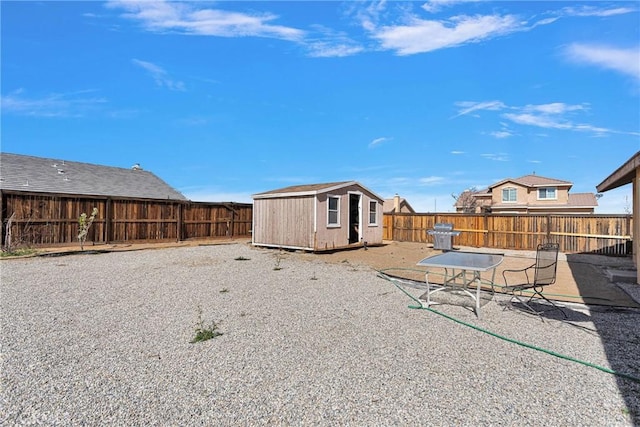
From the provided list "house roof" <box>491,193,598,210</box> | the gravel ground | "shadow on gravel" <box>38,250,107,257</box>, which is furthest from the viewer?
"house roof" <box>491,193,598,210</box>

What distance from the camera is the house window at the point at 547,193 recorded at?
28.1 metres

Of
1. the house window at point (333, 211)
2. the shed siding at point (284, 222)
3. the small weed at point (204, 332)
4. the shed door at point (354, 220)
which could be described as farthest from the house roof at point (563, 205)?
the small weed at point (204, 332)

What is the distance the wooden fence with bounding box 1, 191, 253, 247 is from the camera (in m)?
11.0

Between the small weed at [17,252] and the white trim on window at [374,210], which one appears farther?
the white trim on window at [374,210]

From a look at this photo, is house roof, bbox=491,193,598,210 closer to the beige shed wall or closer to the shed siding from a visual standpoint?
the beige shed wall

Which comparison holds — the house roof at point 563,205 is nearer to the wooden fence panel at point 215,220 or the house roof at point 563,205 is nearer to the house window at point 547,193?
the house window at point 547,193

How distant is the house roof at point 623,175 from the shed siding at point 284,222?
821 centimetres

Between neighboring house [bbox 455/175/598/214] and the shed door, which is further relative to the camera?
neighboring house [bbox 455/175/598/214]

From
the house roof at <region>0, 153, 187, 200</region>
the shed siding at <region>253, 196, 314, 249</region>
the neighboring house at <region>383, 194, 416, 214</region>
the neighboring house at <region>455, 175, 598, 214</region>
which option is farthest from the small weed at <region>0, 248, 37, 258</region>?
the neighboring house at <region>455, 175, 598, 214</region>

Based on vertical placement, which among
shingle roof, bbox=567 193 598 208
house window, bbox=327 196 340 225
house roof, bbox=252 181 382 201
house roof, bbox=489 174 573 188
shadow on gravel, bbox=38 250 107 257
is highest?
house roof, bbox=489 174 573 188

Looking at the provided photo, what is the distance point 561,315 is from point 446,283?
1759 millimetres

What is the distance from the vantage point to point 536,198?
94.2 feet

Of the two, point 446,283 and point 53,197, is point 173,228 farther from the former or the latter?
point 446,283

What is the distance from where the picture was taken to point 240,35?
31.0 ft
